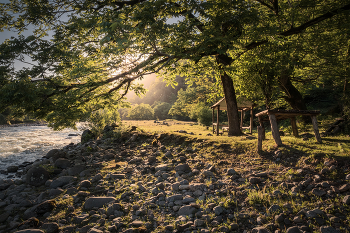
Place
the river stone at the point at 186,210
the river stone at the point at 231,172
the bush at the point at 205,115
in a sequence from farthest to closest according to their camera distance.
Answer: the bush at the point at 205,115
the river stone at the point at 231,172
the river stone at the point at 186,210

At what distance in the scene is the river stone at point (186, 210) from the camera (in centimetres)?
403

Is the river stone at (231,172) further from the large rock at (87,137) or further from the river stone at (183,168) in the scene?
the large rock at (87,137)

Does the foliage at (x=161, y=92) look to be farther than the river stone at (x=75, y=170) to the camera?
Yes

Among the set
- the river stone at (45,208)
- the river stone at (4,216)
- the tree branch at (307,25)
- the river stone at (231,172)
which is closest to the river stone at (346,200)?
the river stone at (231,172)

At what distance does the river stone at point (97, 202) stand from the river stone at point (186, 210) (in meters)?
1.91

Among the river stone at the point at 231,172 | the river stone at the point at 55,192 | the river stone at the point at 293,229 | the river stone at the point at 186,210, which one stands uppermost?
the river stone at the point at 231,172

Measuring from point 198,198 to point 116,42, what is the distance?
17.5 feet

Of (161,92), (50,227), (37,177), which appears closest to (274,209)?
(50,227)

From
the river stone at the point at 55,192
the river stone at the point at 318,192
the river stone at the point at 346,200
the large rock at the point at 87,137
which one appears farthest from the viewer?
the large rock at the point at 87,137

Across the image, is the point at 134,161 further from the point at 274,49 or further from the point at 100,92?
the point at 274,49

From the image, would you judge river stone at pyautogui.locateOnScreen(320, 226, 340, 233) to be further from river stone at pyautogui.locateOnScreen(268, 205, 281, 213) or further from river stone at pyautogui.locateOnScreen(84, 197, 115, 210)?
river stone at pyautogui.locateOnScreen(84, 197, 115, 210)

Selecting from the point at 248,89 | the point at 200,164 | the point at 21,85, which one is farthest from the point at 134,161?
the point at 248,89

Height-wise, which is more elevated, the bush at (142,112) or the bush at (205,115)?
the bush at (142,112)

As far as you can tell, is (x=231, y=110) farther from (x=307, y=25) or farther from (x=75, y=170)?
(x=75, y=170)
